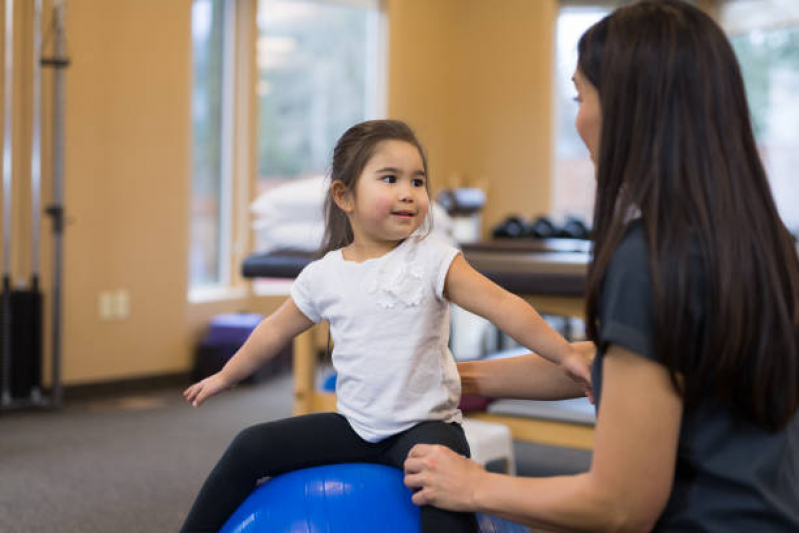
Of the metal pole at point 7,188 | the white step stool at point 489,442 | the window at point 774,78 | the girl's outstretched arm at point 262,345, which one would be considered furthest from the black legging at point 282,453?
the window at point 774,78

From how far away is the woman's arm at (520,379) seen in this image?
1.31 meters

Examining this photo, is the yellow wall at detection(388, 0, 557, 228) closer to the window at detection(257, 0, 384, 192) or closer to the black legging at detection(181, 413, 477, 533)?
the window at detection(257, 0, 384, 192)

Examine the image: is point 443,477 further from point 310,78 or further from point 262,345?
point 310,78

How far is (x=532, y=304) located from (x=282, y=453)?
4.38 feet

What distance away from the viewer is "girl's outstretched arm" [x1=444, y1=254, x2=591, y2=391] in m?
1.14

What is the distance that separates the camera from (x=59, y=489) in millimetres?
2645

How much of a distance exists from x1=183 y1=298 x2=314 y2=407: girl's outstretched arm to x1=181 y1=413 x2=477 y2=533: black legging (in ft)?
0.35

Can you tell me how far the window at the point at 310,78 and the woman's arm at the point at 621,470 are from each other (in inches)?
168

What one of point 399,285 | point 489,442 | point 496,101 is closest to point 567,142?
point 496,101

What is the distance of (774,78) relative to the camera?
603 cm

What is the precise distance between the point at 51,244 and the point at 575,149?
12.7 feet

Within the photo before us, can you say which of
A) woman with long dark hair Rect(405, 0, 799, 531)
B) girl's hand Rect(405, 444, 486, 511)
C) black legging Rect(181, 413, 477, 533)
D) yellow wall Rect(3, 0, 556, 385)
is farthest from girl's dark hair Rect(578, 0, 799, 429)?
yellow wall Rect(3, 0, 556, 385)

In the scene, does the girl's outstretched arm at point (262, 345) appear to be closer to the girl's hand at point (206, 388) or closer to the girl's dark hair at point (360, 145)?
the girl's hand at point (206, 388)

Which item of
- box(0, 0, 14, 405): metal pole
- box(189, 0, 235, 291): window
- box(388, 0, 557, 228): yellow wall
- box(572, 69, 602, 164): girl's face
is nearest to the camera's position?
box(572, 69, 602, 164): girl's face
